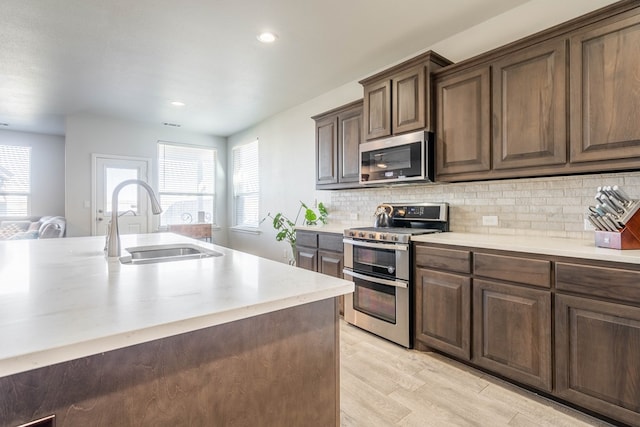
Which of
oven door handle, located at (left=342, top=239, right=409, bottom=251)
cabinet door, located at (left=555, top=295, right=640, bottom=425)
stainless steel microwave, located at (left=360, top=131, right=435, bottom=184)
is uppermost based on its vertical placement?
stainless steel microwave, located at (left=360, top=131, right=435, bottom=184)

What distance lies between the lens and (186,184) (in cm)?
629

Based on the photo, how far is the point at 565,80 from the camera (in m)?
1.96

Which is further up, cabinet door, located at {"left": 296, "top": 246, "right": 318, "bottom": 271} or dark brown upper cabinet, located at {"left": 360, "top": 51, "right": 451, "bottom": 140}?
dark brown upper cabinet, located at {"left": 360, "top": 51, "right": 451, "bottom": 140}

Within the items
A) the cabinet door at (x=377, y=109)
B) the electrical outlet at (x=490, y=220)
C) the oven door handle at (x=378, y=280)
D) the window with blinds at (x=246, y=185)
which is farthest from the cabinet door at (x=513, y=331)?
the window with blinds at (x=246, y=185)

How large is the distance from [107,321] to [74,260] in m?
1.08

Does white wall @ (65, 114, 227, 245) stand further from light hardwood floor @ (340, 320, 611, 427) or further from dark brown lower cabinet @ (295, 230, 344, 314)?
light hardwood floor @ (340, 320, 611, 427)

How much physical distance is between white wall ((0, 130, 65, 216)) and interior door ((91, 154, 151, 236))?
1874 mm

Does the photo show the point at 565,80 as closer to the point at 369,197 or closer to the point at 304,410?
the point at 369,197

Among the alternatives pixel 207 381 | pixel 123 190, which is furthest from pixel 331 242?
pixel 123 190

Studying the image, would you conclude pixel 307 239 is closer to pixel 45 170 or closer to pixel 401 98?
pixel 401 98

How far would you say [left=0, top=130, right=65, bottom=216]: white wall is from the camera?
6.22 meters

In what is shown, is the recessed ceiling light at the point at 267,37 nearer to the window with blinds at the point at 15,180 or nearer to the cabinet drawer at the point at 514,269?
the cabinet drawer at the point at 514,269

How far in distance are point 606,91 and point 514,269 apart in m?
1.15

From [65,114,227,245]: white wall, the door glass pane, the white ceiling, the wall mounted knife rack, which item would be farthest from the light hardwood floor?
[65,114,227,245]: white wall
